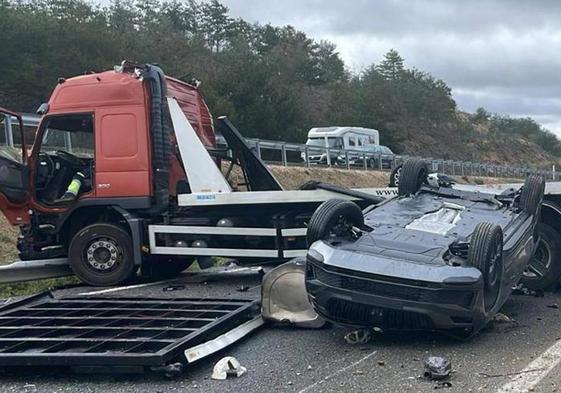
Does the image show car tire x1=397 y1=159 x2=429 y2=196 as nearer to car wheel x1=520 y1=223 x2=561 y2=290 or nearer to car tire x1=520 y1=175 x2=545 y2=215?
car tire x1=520 y1=175 x2=545 y2=215

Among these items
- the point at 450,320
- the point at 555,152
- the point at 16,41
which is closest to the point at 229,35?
the point at 16,41

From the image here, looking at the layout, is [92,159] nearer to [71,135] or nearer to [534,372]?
[71,135]

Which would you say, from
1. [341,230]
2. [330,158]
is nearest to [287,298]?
[341,230]

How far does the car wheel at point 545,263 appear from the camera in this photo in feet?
Answer: 24.4

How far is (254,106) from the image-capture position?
36719 millimetres

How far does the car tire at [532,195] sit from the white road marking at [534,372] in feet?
5.16

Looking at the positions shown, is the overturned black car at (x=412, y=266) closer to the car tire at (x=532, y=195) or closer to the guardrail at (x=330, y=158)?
the car tire at (x=532, y=195)

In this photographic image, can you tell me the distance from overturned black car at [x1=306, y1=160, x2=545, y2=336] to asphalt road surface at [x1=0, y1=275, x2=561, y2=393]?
0.78ft

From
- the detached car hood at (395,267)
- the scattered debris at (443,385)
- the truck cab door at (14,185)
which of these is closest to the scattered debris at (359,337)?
the detached car hood at (395,267)

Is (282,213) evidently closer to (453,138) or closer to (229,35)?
(229,35)

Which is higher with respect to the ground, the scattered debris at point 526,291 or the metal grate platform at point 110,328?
the metal grate platform at point 110,328

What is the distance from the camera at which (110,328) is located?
226 inches

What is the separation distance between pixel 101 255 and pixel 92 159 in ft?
3.93

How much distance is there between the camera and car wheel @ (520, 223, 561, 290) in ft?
24.4
